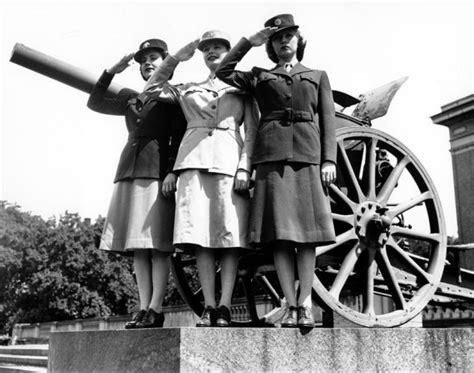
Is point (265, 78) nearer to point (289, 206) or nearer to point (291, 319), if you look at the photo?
point (289, 206)

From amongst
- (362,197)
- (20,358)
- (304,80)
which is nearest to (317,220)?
(304,80)

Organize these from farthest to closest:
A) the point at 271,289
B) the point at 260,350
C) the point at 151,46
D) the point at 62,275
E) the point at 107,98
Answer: the point at 62,275, the point at 271,289, the point at 107,98, the point at 151,46, the point at 260,350

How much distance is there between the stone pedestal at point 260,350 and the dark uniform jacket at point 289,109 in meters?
1.13

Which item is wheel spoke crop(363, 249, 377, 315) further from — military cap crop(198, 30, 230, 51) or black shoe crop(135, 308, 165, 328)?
military cap crop(198, 30, 230, 51)

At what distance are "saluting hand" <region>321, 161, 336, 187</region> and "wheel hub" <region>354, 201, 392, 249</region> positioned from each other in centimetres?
106

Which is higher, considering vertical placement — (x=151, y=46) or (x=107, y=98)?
(x=151, y=46)

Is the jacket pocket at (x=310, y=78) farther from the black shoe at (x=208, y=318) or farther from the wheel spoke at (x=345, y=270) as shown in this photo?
the black shoe at (x=208, y=318)

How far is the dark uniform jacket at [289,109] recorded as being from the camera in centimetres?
400

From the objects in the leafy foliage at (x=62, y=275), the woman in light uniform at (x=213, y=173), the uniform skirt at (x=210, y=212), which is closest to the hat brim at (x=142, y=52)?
the woman in light uniform at (x=213, y=173)

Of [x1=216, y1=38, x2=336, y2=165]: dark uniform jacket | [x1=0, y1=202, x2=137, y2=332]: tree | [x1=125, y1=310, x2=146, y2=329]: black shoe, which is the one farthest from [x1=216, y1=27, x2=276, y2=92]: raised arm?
[x1=0, y1=202, x2=137, y2=332]: tree

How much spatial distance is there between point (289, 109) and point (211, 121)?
54 cm

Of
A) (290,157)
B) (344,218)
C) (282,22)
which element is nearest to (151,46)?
(282,22)

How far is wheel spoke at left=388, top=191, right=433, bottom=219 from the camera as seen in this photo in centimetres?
540

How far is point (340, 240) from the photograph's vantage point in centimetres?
492
